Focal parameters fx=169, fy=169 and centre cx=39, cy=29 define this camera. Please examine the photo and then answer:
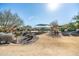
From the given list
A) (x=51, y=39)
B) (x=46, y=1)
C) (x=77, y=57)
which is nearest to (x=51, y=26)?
(x=51, y=39)

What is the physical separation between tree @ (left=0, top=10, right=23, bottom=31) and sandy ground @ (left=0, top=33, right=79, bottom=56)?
211 millimetres

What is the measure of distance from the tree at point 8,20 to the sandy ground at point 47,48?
21cm

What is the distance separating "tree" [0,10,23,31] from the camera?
1.79 meters

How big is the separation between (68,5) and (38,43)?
508mm

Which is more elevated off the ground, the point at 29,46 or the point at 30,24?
the point at 30,24

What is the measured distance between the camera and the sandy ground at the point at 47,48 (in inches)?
69.3

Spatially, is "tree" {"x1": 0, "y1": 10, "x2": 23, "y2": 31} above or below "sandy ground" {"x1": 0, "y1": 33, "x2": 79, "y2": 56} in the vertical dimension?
above

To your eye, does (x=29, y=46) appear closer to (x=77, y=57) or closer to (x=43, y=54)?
(x=43, y=54)

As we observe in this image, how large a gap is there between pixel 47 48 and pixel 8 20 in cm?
51

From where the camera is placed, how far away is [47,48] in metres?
1.77

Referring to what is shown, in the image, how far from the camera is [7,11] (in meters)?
1.79

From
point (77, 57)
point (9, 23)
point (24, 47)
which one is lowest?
point (77, 57)

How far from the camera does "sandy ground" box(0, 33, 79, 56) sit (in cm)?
176

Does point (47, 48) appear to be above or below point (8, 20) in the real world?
below
